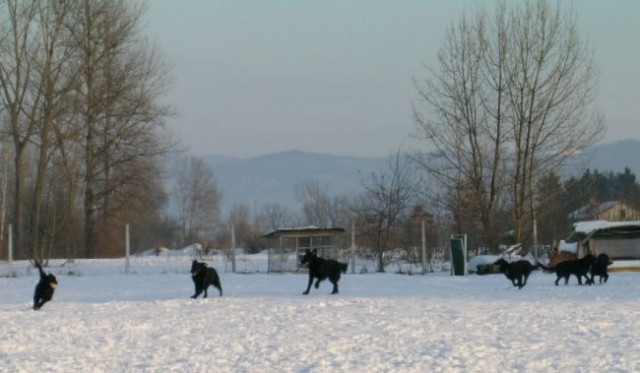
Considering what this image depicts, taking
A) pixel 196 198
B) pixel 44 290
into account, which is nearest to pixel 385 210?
pixel 44 290

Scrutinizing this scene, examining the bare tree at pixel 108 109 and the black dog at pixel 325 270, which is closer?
the black dog at pixel 325 270

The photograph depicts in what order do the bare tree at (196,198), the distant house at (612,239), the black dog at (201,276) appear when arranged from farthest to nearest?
the bare tree at (196,198), the distant house at (612,239), the black dog at (201,276)

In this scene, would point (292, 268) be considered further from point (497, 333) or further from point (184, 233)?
point (184, 233)

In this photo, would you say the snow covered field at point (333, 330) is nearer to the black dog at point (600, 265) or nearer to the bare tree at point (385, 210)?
the black dog at point (600, 265)

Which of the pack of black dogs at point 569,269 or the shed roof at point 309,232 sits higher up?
the shed roof at point 309,232

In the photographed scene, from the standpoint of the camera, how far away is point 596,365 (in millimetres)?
9711

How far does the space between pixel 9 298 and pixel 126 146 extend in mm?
25558

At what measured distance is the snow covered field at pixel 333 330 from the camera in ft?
33.5

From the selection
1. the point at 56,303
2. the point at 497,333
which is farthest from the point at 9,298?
the point at 497,333

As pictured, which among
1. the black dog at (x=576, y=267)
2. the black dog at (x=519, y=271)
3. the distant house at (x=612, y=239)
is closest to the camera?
the black dog at (x=519, y=271)

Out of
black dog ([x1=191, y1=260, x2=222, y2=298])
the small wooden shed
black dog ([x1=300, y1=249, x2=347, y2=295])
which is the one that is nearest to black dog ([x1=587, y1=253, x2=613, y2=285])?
black dog ([x1=300, y1=249, x2=347, y2=295])

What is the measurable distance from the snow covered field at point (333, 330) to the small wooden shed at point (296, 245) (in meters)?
8.16

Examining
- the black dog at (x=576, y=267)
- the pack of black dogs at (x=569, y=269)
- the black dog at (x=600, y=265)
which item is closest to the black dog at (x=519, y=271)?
the pack of black dogs at (x=569, y=269)

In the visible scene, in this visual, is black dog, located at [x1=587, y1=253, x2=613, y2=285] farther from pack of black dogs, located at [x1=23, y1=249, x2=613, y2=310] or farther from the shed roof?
the shed roof
